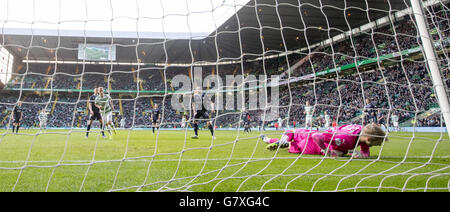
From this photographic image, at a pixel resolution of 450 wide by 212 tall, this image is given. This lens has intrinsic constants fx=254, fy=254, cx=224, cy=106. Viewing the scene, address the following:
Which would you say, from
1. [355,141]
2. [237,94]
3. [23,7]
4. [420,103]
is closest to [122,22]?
[23,7]

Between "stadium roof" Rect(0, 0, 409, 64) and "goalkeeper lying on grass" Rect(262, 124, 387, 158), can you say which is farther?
"stadium roof" Rect(0, 0, 409, 64)

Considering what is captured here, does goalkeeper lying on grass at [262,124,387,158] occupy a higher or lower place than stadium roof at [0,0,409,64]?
lower

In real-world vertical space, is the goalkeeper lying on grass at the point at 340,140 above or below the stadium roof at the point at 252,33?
below

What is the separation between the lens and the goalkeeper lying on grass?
2.60m

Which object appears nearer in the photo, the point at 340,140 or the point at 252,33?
the point at 340,140

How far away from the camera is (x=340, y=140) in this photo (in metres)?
2.88

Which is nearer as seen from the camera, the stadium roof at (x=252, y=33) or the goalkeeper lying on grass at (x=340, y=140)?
the goalkeeper lying on grass at (x=340, y=140)

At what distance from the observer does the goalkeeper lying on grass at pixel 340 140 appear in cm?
260

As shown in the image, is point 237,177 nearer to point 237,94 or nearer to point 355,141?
point 355,141

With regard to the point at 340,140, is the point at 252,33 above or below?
above

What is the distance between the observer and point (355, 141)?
2.84 metres
